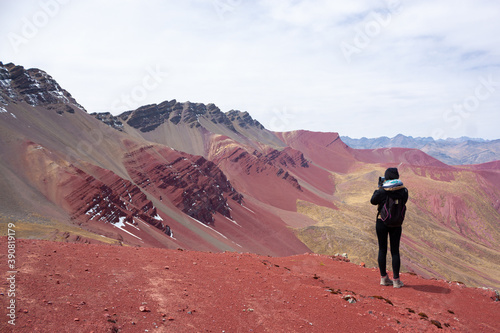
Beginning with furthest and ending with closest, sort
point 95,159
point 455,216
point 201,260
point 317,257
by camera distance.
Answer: point 455,216 → point 95,159 → point 317,257 → point 201,260

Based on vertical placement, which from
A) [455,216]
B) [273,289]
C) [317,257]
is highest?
[273,289]

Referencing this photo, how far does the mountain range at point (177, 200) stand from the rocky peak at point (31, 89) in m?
0.31

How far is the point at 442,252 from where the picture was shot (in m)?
78.8

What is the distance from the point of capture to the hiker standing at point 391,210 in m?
8.84

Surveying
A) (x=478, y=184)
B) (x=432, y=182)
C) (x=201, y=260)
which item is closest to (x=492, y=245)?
(x=432, y=182)

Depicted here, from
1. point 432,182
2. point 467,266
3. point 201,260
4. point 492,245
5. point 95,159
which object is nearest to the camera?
point 201,260

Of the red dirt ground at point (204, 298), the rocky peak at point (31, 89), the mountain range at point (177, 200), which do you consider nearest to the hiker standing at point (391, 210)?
the red dirt ground at point (204, 298)

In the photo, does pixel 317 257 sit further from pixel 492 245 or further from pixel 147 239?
pixel 492 245

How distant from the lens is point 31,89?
75438 millimetres

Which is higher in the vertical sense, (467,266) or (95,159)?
(95,159)

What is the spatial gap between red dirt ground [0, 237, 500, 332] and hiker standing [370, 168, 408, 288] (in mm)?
880

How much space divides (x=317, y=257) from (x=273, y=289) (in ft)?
21.3

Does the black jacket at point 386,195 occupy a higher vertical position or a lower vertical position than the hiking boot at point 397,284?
higher

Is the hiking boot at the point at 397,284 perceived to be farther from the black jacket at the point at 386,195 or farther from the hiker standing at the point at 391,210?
the black jacket at the point at 386,195
